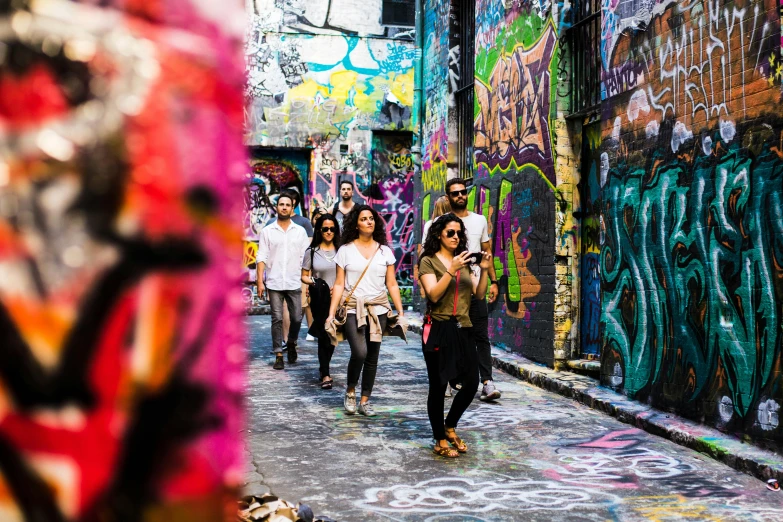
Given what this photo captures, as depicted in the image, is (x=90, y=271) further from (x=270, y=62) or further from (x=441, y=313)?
(x=270, y=62)

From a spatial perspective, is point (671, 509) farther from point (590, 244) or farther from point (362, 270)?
point (590, 244)

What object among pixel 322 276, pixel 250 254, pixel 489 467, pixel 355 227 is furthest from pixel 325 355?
pixel 250 254

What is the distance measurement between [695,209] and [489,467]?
2.70m

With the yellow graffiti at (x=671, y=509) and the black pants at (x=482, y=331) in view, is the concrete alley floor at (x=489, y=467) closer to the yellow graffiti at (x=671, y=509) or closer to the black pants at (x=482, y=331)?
the yellow graffiti at (x=671, y=509)

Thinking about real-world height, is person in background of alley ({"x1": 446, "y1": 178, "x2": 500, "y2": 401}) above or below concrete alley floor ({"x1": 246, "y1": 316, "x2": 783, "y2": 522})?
above

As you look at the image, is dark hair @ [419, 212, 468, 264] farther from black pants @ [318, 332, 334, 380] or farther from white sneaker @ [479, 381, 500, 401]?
black pants @ [318, 332, 334, 380]

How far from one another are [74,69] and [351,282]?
6.30 m

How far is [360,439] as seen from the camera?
21.3 feet

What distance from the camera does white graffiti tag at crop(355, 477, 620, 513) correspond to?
4.77 m

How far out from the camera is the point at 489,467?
225 inches

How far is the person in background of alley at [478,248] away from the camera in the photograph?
26.0ft

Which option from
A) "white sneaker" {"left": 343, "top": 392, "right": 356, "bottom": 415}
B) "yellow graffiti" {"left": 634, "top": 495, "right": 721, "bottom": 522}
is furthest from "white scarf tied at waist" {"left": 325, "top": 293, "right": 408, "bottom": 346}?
"yellow graffiti" {"left": 634, "top": 495, "right": 721, "bottom": 522}

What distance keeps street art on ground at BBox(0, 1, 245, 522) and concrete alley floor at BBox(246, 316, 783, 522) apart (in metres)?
3.36

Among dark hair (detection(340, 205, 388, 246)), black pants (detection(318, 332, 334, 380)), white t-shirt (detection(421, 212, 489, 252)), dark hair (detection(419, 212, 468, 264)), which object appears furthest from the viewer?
black pants (detection(318, 332, 334, 380))
